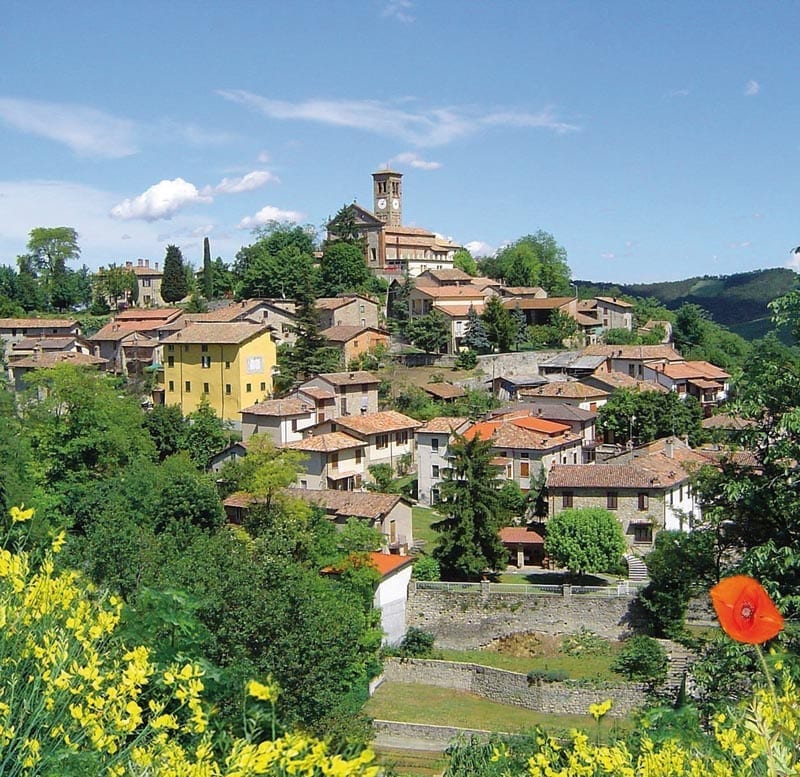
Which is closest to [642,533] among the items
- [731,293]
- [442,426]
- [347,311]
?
[442,426]

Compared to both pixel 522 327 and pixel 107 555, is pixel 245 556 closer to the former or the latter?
pixel 107 555

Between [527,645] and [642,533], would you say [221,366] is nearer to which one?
[642,533]

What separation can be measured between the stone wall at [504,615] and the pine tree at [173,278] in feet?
166

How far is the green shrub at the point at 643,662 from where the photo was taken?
2370 centimetres

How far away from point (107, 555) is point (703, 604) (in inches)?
672

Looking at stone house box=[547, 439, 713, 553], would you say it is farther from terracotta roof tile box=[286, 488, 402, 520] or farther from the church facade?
the church facade

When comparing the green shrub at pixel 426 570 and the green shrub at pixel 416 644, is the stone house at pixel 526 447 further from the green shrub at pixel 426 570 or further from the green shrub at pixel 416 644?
the green shrub at pixel 416 644

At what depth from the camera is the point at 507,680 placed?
24.3m

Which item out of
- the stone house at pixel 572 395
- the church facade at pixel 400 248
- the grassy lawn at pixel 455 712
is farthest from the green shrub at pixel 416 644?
the church facade at pixel 400 248

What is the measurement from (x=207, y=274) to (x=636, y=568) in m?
48.3

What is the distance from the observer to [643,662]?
23969 mm

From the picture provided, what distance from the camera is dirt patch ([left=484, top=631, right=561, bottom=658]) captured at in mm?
26688

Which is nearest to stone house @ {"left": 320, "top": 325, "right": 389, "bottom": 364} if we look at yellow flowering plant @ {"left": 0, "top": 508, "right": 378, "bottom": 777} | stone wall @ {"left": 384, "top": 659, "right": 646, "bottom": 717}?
stone wall @ {"left": 384, "top": 659, "right": 646, "bottom": 717}

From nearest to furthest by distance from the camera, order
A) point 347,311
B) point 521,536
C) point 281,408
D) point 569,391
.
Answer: point 521,536, point 281,408, point 569,391, point 347,311
